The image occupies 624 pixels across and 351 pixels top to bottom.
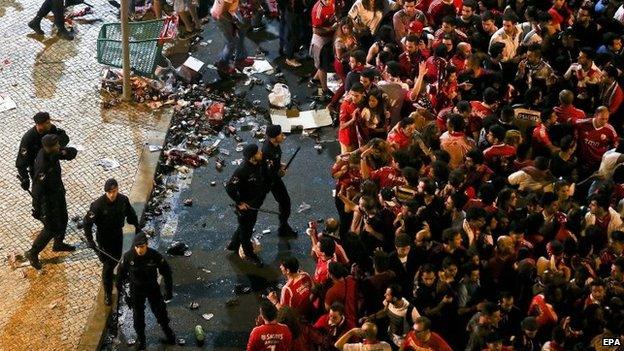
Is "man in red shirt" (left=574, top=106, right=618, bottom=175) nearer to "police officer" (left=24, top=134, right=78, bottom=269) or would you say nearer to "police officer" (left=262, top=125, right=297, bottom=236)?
"police officer" (left=262, top=125, right=297, bottom=236)

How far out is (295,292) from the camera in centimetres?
867

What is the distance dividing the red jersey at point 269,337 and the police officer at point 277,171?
2.94 m

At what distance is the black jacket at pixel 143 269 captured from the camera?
9094 mm

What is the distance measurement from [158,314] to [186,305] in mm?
944

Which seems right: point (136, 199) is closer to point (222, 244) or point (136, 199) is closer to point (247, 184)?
point (222, 244)

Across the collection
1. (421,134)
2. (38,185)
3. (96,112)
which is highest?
(421,134)

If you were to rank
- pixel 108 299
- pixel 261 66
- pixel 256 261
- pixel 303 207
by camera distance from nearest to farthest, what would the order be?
pixel 108 299 → pixel 256 261 → pixel 303 207 → pixel 261 66

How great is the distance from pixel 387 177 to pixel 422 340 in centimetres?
252

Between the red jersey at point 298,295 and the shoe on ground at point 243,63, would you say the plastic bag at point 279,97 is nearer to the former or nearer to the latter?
the shoe on ground at point 243,63

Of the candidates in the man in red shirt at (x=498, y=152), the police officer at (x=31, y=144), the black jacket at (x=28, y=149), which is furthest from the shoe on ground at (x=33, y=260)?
the man in red shirt at (x=498, y=152)

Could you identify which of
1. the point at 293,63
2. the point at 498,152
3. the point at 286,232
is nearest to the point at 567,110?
the point at 498,152

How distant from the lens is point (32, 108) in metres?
13.5

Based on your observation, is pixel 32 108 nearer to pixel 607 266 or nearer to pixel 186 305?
pixel 186 305

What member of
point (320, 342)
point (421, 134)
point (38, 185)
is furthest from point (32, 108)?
point (320, 342)
